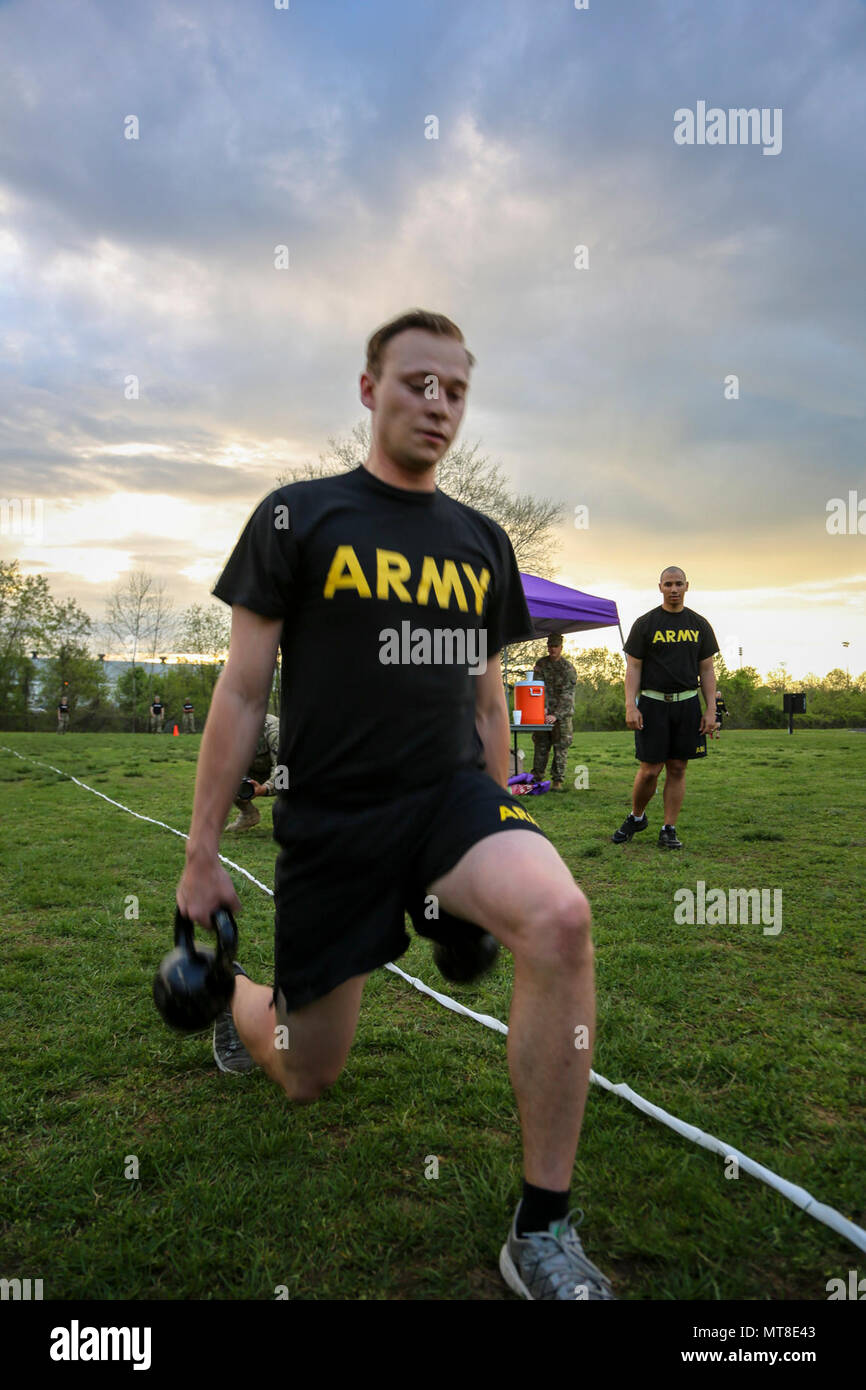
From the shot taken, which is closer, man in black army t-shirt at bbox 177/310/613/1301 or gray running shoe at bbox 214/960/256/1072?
man in black army t-shirt at bbox 177/310/613/1301

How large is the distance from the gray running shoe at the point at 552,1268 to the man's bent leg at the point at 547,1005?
4.4 inches

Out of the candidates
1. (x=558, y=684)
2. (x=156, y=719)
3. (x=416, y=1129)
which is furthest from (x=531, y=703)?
(x=156, y=719)

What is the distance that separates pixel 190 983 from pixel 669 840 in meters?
5.57

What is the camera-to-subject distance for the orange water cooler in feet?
38.5

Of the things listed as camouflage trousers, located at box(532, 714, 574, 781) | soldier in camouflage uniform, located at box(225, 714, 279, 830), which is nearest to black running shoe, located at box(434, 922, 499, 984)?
soldier in camouflage uniform, located at box(225, 714, 279, 830)

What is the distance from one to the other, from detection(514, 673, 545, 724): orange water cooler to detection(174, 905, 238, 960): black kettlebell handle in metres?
9.57

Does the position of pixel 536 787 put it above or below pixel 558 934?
below

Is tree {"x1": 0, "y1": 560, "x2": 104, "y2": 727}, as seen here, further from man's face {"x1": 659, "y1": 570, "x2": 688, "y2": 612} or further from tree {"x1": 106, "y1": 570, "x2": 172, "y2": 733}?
man's face {"x1": 659, "y1": 570, "x2": 688, "y2": 612}

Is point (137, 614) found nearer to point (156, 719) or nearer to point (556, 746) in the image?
point (156, 719)

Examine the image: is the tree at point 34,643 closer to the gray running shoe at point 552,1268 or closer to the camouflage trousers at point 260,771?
the camouflage trousers at point 260,771

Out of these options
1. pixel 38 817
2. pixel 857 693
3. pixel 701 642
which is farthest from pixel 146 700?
pixel 701 642

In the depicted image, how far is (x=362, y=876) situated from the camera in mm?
2189

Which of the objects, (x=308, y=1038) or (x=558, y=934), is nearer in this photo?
(x=558, y=934)
